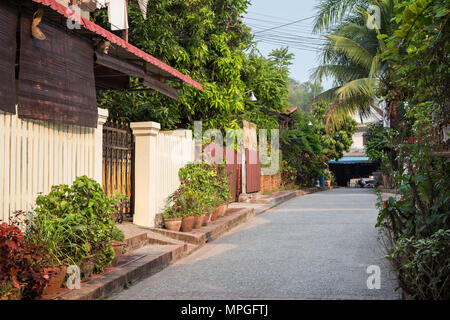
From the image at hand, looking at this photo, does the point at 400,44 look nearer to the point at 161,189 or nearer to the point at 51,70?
the point at 51,70

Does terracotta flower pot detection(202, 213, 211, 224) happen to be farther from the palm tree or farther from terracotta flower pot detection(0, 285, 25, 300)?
the palm tree

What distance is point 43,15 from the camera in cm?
554

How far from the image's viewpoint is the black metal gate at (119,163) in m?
7.86

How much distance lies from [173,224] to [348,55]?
49.6 ft

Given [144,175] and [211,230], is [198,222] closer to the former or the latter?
[211,230]

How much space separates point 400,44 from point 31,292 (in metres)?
3.80

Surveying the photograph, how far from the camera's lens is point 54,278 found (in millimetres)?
4387

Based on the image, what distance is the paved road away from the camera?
4977mm

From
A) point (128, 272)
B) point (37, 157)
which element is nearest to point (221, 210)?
point (128, 272)

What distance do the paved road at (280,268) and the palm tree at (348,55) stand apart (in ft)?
37.8

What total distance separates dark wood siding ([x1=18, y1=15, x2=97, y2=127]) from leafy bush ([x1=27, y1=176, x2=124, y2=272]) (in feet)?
3.24

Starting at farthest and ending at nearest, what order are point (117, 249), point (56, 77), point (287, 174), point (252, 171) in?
point (287, 174) → point (252, 171) → point (117, 249) → point (56, 77)

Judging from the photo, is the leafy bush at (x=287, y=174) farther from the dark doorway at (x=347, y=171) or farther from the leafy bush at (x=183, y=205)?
the dark doorway at (x=347, y=171)
